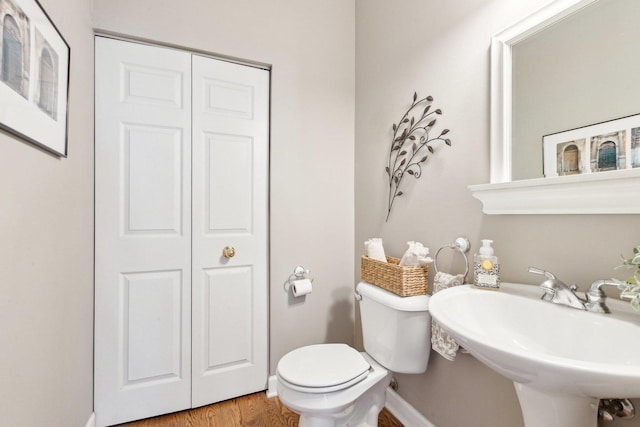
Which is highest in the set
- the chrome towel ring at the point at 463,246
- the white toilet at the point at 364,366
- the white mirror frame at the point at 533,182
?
the white mirror frame at the point at 533,182

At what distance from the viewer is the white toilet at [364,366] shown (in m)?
1.14

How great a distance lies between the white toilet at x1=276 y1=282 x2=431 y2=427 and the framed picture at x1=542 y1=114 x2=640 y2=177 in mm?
686

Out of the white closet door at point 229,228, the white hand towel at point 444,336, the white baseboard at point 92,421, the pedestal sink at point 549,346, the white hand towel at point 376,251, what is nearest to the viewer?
the pedestal sink at point 549,346

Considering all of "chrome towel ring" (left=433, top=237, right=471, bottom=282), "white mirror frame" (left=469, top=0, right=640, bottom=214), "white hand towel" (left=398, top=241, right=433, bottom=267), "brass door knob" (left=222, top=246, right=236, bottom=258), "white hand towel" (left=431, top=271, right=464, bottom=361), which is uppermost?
"white mirror frame" (left=469, top=0, right=640, bottom=214)

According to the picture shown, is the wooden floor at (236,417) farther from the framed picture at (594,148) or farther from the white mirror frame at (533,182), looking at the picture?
the framed picture at (594,148)

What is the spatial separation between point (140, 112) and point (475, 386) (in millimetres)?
2001

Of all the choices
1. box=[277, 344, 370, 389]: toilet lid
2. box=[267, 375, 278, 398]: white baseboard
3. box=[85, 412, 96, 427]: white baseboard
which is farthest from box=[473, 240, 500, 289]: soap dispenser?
box=[85, 412, 96, 427]: white baseboard

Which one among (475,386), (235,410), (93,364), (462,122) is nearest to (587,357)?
(475,386)

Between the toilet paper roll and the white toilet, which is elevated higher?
the toilet paper roll

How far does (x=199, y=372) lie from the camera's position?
1597 mm

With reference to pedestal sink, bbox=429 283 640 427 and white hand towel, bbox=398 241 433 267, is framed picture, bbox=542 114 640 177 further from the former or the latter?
white hand towel, bbox=398 241 433 267

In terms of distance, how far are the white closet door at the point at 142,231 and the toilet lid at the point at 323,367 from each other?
2.24 ft

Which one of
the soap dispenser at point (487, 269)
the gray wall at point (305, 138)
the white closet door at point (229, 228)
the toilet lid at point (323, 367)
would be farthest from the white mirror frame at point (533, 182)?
the white closet door at point (229, 228)

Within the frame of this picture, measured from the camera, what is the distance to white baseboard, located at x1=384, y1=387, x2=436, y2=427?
1.40 m
